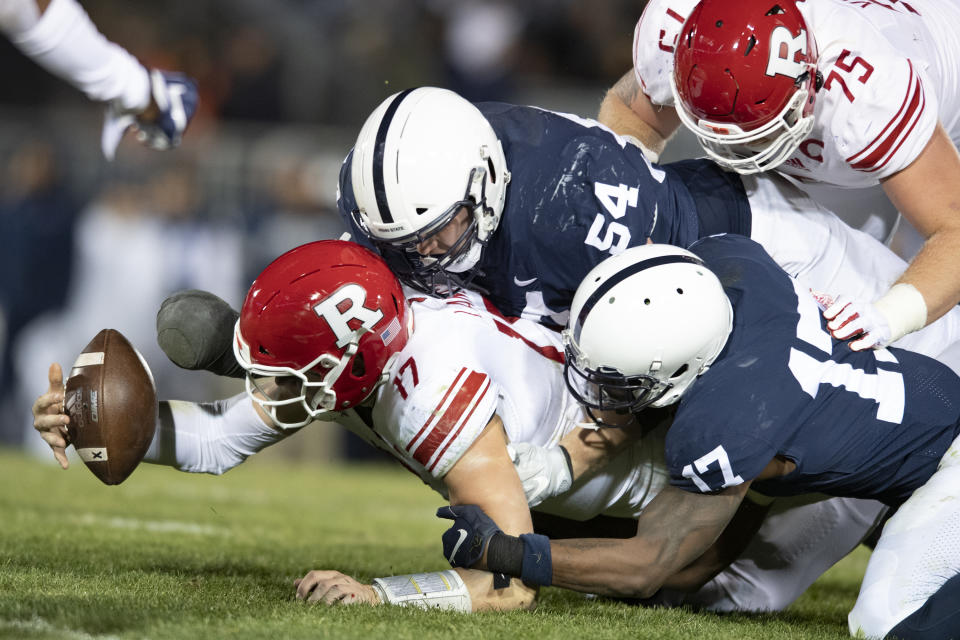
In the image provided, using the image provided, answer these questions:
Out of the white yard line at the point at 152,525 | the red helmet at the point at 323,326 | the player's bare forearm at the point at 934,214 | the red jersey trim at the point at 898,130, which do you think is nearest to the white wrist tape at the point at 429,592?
the red helmet at the point at 323,326

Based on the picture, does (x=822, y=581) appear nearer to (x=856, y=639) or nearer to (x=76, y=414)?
(x=856, y=639)

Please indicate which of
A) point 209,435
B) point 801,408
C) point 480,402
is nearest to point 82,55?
point 209,435

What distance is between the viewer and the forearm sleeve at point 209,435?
3.49 metres

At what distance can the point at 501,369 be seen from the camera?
3.23m

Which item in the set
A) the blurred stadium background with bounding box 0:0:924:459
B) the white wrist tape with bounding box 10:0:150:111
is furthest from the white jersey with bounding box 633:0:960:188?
the blurred stadium background with bounding box 0:0:924:459

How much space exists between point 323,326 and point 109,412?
2.23 feet

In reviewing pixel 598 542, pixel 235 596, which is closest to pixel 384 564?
pixel 235 596

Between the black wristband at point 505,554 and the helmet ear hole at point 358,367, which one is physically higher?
the helmet ear hole at point 358,367

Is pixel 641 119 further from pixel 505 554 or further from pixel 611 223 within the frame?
pixel 505 554

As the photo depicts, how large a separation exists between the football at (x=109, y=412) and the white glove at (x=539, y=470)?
3.33 ft

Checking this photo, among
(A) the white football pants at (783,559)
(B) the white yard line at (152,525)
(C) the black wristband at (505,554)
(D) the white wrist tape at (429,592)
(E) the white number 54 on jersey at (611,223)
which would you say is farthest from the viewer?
(B) the white yard line at (152,525)

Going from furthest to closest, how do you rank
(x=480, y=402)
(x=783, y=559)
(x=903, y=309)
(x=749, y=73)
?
1. (x=783, y=559)
2. (x=749, y=73)
3. (x=903, y=309)
4. (x=480, y=402)

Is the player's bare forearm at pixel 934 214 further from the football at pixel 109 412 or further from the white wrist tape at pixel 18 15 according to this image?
the white wrist tape at pixel 18 15

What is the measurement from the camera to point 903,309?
10.5 feet
